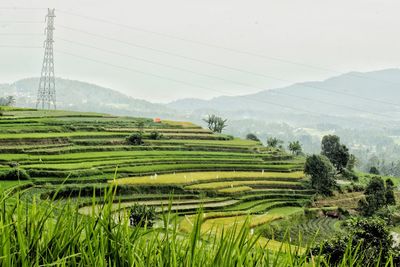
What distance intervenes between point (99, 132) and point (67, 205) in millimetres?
36890

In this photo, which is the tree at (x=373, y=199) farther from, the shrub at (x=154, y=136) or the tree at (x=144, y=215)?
the tree at (x=144, y=215)

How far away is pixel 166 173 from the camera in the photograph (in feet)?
99.7

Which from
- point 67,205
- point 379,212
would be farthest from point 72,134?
point 67,205

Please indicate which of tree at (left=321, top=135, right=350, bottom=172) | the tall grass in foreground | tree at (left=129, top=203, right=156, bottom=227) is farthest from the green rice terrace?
the tall grass in foreground

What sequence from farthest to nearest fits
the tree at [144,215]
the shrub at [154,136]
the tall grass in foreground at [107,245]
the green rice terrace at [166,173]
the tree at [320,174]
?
the shrub at [154,136]
the tree at [320,174]
the green rice terrace at [166,173]
the tree at [144,215]
the tall grass in foreground at [107,245]

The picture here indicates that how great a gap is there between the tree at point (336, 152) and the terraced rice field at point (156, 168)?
6644 millimetres

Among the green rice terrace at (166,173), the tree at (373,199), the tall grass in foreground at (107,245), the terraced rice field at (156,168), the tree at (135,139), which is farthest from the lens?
the tree at (135,139)

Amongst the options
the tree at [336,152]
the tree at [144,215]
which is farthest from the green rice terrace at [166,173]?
the tree at [336,152]

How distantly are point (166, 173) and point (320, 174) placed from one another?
401 inches

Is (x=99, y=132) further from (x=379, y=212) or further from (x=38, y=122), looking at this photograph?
(x=379, y=212)

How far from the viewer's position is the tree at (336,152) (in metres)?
48.1

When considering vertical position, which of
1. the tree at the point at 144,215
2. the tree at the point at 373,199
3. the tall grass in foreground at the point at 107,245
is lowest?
the tree at the point at 373,199

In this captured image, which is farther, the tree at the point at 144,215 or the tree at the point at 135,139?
the tree at the point at 135,139

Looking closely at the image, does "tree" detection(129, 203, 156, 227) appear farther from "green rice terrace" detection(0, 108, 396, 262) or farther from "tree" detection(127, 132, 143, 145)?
"tree" detection(127, 132, 143, 145)
